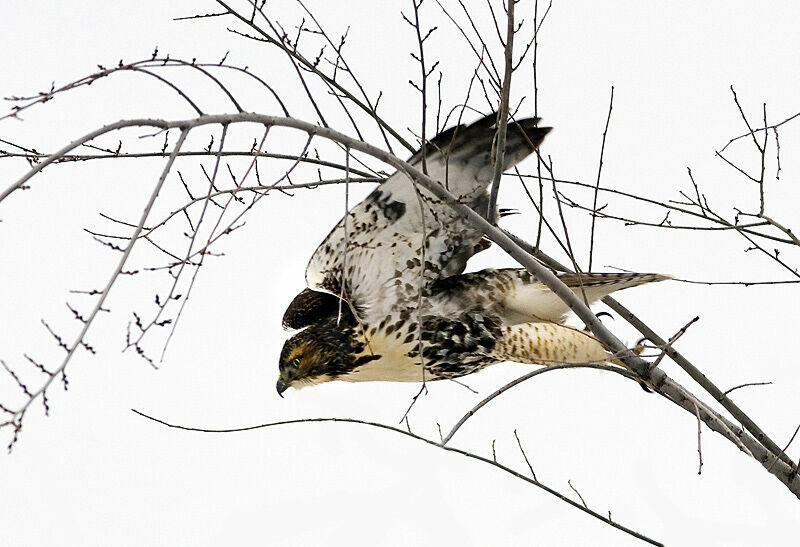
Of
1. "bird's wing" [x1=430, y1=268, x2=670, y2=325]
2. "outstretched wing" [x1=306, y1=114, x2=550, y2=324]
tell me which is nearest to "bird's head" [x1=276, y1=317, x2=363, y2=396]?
"outstretched wing" [x1=306, y1=114, x2=550, y2=324]

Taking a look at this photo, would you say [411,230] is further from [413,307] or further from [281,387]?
[281,387]

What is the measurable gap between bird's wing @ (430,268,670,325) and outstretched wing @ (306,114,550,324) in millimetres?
64

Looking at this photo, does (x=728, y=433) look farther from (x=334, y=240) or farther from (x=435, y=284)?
(x=334, y=240)

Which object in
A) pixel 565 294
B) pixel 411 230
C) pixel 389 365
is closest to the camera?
pixel 565 294

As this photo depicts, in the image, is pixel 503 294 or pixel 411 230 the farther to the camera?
pixel 503 294

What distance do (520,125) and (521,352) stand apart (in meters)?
0.83

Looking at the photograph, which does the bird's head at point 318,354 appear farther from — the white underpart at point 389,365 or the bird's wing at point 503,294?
the bird's wing at point 503,294

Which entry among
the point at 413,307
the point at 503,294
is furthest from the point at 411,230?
the point at 503,294

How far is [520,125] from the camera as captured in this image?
8.68ft

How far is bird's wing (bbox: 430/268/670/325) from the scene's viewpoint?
121 inches

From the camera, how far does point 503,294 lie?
3.12 meters

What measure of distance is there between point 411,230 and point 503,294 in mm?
437

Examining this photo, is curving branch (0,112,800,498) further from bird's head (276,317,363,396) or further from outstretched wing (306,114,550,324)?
bird's head (276,317,363,396)

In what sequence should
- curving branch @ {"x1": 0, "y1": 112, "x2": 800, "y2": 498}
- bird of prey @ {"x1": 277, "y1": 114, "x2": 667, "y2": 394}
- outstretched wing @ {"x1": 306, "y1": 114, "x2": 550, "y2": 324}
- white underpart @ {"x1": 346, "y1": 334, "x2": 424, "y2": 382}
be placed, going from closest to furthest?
1. curving branch @ {"x1": 0, "y1": 112, "x2": 800, "y2": 498}
2. outstretched wing @ {"x1": 306, "y1": 114, "x2": 550, "y2": 324}
3. bird of prey @ {"x1": 277, "y1": 114, "x2": 667, "y2": 394}
4. white underpart @ {"x1": 346, "y1": 334, "x2": 424, "y2": 382}
